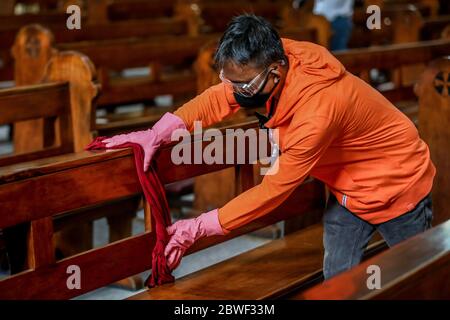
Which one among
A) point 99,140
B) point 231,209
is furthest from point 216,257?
point 231,209

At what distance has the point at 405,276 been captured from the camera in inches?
62.1

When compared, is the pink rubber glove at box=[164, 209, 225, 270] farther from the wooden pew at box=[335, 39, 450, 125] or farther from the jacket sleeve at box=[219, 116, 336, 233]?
the wooden pew at box=[335, 39, 450, 125]

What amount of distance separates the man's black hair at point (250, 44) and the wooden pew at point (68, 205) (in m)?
0.62

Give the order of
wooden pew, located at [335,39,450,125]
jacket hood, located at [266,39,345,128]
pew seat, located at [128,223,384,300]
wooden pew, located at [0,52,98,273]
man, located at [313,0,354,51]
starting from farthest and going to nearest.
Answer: man, located at [313,0,354,51] < wooden pew, located at [335,39,450,125] < wooden pew, located at [0,52,98,273] < pew seat, located at [128,223,384,300] < jacket hood, located at [266,39,345,128]

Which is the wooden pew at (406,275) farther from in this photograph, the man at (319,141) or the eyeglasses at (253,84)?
the eyeglasses at (253,84)

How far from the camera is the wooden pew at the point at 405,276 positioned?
4.92 feet

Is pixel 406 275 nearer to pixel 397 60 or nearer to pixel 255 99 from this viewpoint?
pixel 255 99

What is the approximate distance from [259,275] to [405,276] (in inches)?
53.0

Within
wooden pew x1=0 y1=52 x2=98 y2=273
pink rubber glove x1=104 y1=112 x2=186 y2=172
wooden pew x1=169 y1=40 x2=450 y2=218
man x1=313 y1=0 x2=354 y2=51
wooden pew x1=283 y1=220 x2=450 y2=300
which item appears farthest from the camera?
man x1=313 y1=0 x2=354 y2=51

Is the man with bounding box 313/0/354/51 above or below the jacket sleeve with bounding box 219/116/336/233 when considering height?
above

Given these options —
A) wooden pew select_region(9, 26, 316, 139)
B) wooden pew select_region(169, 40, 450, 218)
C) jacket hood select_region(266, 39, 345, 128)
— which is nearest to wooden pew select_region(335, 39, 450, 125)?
wooden pew select_region(169, 40, 450, 218)

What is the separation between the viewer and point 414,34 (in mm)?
6258

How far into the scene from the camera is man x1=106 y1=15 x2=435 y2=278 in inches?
82.7

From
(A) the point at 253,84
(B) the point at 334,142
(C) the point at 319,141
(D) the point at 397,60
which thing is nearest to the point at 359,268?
(C) the point at 319,141
